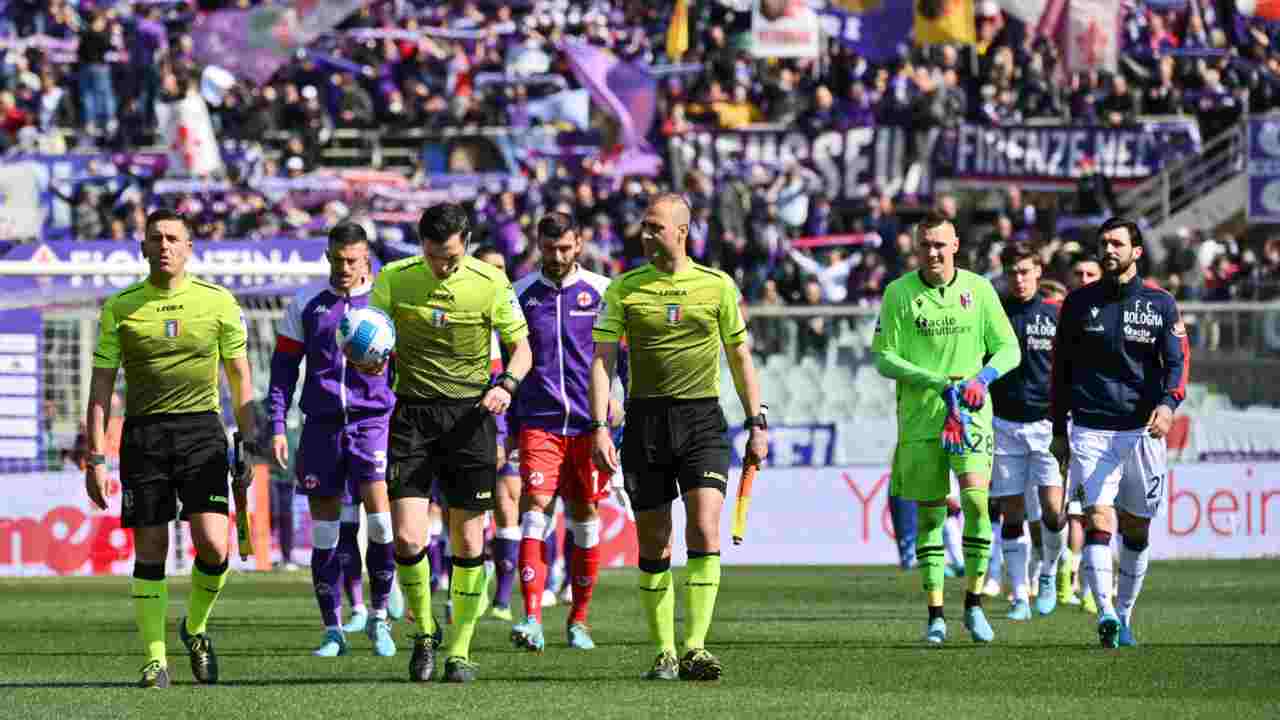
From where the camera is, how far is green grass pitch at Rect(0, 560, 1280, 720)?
35.1 ft

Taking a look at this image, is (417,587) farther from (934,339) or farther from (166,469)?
(934,339)

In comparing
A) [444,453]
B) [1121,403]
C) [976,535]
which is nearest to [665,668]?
[444,453]

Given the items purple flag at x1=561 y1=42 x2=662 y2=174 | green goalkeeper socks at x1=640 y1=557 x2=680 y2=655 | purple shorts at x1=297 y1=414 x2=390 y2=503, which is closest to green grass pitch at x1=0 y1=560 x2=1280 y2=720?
green goalkeeper socks at x1=640 y1=557 x2=680 y2=655

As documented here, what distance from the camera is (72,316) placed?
83.4 ft

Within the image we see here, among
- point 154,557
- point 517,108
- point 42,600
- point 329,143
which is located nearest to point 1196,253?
point 517,108

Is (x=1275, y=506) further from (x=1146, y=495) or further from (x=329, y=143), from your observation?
(x=329, y=143)

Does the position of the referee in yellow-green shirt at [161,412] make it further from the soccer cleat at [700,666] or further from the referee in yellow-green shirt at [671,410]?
the soccer cleat at [700,666]

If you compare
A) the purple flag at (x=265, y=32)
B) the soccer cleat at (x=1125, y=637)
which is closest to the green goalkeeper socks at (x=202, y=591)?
the soccer cleat at (x=1125, y=637)

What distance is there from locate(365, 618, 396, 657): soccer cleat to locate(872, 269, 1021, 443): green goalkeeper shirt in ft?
10.7

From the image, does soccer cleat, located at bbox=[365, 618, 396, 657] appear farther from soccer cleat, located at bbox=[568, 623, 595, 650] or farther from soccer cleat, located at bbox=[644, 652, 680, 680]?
soccer cleat, located at bbox=[644, 652, 680, 680]

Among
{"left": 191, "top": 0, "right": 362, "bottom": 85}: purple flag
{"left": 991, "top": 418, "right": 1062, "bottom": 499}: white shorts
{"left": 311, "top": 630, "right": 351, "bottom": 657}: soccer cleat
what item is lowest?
{"left": 311, "top": 630, "right": 351, "bottom": 657}: soccer cleat

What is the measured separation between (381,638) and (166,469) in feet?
8.37

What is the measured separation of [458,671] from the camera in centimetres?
1191

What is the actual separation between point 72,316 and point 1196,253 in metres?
15.3
